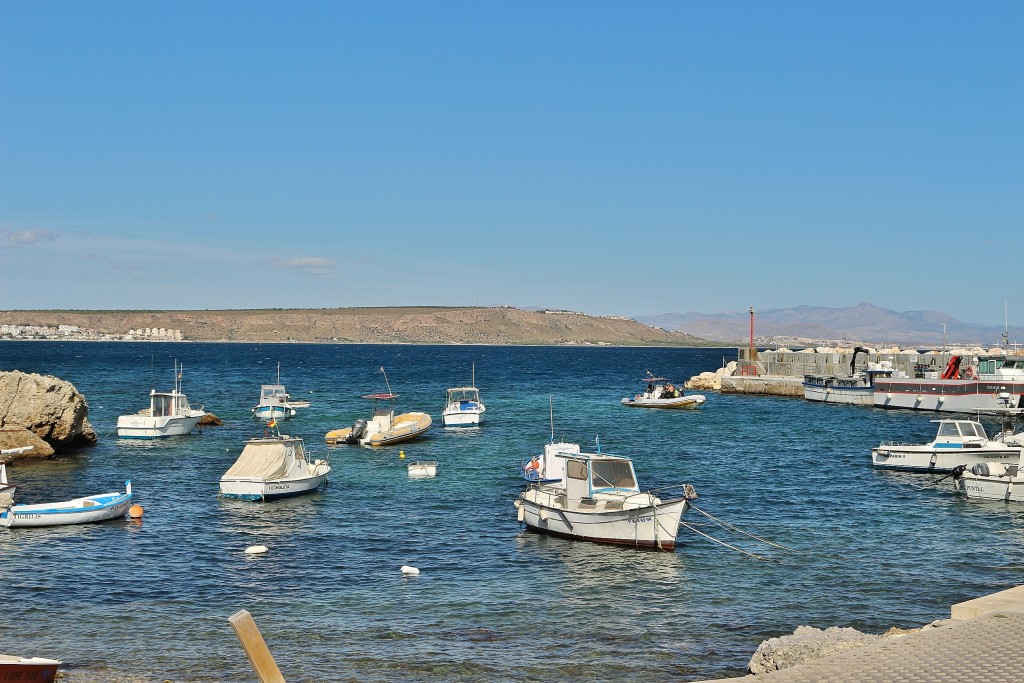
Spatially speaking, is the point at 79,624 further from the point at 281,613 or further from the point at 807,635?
the point at 807,635

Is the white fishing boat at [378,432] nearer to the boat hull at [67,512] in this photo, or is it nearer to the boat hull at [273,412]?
the boat hull at [273,412]

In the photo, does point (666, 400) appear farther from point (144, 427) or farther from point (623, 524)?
point (623, 524)

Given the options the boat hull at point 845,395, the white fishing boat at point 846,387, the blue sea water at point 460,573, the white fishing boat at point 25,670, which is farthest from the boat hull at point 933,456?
the boat hull at point 845,395

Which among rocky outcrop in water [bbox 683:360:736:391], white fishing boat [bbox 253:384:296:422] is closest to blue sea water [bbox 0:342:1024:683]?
white fishing boat [bbox 253:384:296:422]

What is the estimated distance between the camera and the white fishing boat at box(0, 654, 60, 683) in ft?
53.0

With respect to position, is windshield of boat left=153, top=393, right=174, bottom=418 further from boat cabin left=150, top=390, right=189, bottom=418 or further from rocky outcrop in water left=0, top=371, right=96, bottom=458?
rocky outcrop in water left=0, top=371, right=96, bottom=458

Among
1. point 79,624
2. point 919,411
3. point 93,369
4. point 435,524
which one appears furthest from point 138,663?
point 93,369

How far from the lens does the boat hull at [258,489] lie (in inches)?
1601

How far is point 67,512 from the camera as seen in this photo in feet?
113

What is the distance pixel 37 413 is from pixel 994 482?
48337 millimetres

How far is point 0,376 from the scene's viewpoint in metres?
53.8

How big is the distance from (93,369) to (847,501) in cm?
14801

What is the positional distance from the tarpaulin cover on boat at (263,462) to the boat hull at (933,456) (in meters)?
30.3

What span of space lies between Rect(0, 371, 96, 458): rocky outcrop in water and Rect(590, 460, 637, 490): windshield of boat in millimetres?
33230
